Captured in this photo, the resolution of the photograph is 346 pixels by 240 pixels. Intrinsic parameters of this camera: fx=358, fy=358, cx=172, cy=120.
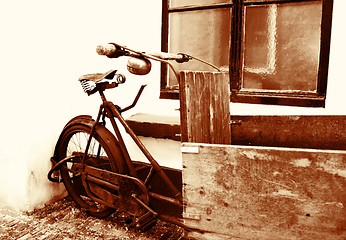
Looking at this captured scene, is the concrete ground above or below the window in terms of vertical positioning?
below

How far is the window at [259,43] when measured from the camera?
7.39ft

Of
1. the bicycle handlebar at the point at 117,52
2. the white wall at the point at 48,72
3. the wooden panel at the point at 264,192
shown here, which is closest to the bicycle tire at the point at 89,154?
the white wall at the point at 48,72

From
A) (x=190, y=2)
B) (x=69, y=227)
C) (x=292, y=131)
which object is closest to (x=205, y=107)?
(x=292, y=131)

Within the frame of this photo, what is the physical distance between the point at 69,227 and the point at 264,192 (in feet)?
5.67

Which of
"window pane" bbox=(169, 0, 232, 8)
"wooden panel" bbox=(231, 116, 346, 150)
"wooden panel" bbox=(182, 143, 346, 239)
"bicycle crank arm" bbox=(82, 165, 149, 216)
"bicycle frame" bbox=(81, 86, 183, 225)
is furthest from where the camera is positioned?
"window pane" bbox=(169, 0, 232, 8)

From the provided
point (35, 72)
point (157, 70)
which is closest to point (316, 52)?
point (157, 70)

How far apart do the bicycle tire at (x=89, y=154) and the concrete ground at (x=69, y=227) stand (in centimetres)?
9

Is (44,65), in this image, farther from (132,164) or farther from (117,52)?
(117,52)

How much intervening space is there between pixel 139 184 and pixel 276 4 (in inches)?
58.1

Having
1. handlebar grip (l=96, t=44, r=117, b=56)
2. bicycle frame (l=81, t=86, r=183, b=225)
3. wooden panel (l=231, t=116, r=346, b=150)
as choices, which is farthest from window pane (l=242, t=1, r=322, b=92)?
handlebar grip (l=96, t=44, r=117, b=56)

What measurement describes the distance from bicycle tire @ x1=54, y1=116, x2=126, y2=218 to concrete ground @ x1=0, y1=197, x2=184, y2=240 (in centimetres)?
9

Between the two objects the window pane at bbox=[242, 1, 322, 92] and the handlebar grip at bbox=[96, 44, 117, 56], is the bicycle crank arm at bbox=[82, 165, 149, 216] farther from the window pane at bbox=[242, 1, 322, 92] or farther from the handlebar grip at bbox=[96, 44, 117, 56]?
the window pane at bbox=[242, 1, 322, 92]

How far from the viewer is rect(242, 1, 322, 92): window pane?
2271 mm

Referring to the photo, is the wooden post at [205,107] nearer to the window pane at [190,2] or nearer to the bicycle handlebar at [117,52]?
the bicycle handlebar at [117,52]
